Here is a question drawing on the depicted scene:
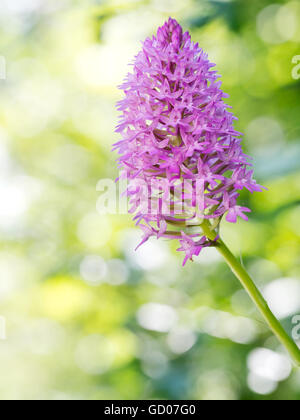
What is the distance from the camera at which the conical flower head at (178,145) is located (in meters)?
1.00

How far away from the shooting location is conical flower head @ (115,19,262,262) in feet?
3.27

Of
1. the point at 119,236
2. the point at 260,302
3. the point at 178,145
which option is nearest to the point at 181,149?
the point at 178,145

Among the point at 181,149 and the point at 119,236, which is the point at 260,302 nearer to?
the point at 181,149

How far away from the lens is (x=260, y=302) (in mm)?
938

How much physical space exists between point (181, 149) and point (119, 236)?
2130mm

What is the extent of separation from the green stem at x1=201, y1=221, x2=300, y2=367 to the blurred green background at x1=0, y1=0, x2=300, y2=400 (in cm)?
128

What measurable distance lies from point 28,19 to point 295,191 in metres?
2.49

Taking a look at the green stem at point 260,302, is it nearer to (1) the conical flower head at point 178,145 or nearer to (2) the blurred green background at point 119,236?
(1) the conical flower head at point 178,145

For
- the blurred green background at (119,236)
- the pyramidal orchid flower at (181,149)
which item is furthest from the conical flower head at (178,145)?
the blurred green background at (119,236)

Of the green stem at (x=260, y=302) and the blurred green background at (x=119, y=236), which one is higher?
the blurred green background at (x=119, y=236)

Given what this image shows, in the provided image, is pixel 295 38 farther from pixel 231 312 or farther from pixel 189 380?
pixel 189 380
